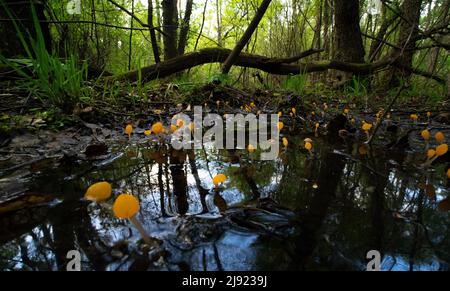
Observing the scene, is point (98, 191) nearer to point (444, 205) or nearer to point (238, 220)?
point (238, 220)

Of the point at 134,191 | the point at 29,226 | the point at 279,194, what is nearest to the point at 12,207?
the point at 29,226

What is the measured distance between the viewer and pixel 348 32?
5570 mm

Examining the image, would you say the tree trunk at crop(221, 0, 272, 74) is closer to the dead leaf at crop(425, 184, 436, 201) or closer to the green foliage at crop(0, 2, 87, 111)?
the green foliage at crop(0, 2, 87, 111)

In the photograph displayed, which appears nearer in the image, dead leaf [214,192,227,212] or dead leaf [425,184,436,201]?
dead leaf [214,192,227,212]

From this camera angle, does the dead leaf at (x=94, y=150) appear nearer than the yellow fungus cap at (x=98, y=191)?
No

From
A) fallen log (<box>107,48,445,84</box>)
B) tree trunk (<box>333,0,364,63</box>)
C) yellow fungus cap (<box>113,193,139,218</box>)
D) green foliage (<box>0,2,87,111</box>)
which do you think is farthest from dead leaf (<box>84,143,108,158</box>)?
tree trunk (<box>333,0,364,63</box>)

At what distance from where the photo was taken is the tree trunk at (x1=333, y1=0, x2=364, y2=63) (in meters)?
5.42

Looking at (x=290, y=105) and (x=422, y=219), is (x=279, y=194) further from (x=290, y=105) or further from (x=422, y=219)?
(x=290, y=105)

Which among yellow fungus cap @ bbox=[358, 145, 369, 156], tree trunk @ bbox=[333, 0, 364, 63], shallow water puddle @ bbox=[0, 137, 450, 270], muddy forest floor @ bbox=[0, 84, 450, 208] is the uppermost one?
tree trunk @ bbox=[333, 0, 364, 63]

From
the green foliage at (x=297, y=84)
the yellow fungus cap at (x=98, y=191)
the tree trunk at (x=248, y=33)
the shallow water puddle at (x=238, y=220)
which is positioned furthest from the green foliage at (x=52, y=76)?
the green foliage at (x=297, y=84)

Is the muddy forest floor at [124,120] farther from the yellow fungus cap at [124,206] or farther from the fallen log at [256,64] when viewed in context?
the fallen log at [256,64]

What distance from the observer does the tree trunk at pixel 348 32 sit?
17.8 ft

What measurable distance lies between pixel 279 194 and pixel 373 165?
2.66 ft

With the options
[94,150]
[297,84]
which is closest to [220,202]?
[94,150]
